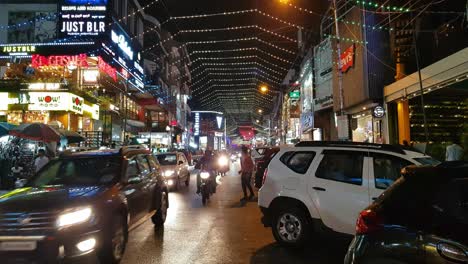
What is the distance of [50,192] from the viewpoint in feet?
21.1

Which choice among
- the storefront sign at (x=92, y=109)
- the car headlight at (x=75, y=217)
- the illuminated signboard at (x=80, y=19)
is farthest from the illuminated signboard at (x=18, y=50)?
the car headlight at (x=75, y=217)

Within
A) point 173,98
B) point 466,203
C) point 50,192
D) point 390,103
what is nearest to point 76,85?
point 390,103

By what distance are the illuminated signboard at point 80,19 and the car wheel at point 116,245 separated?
21.0 m

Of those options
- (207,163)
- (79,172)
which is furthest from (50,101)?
(79,172)

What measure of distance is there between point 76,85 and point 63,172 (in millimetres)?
17760

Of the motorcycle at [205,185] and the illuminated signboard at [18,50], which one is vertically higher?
the illuminated signboard at [18,50]

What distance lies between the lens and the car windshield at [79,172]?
7.19 metres

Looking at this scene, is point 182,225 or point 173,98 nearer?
point 182,225

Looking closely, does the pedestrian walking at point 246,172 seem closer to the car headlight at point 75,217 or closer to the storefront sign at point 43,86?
the car headlight at point 75,217

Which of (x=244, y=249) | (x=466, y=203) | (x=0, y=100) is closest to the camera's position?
(x=466, y=203)

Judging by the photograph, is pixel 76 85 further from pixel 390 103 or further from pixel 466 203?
pixel 466 203

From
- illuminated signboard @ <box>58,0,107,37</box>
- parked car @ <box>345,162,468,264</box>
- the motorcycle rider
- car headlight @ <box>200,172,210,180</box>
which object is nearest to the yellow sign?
illuminated signboard @ <box>58,0,107,37</box>

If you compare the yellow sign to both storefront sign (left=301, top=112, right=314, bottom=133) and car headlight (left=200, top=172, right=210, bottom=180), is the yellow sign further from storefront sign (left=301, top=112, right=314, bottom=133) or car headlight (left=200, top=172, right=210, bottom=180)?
storefront sign (left=301, top=112, right=314, bottom=133)

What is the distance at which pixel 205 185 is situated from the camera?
13.9 meters
